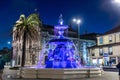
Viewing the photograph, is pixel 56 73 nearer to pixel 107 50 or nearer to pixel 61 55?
pixel 61 55

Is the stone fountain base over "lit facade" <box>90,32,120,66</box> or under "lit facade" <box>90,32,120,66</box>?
under

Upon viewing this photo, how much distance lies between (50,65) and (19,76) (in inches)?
202

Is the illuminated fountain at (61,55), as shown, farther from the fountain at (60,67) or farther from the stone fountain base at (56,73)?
the stone fountain base at (56,73)

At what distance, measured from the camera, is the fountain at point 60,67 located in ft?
69.6

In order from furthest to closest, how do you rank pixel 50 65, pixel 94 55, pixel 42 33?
pixel 42 33 → pixel 94 55 → pixel 50 65

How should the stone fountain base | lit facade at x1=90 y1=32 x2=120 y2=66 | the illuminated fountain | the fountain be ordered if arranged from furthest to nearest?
lit facade at x1=90 y1=32 x2=120 y2=66, the illuminated fountain, the fountain, the stone fountain base

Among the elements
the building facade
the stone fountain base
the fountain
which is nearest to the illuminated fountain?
the fountain

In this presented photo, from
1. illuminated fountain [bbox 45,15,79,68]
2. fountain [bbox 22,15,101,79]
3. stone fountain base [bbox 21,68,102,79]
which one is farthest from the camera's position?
illuminated fountain [bbox 45,15,79,68]

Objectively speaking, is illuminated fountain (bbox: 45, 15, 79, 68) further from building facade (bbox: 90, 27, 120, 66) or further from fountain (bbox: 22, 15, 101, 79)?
building facade (bbox: 90, 27, 120, 66)

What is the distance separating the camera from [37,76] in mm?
21859

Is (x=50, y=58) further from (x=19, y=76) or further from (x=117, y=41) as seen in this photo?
(x=117, y=41)

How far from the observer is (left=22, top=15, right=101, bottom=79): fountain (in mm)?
21225

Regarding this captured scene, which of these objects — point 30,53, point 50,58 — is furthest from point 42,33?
point 50,58

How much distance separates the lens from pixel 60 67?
27734mm
